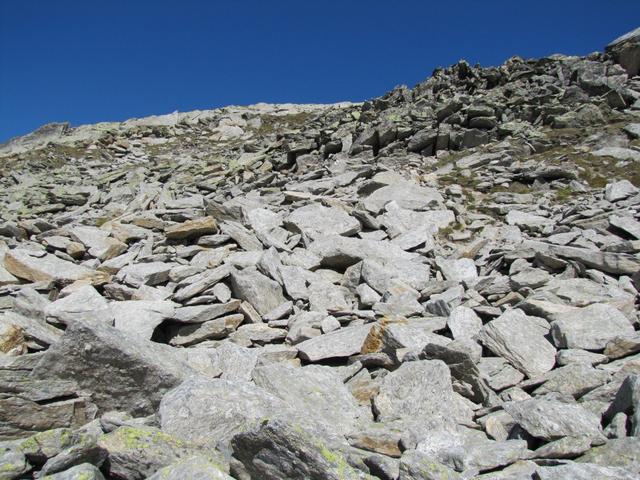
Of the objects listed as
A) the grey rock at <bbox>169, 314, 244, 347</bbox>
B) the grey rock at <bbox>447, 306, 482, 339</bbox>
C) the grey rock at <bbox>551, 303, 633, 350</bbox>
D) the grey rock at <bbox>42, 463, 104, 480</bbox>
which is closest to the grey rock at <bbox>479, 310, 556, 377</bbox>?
the grey rock at <bbox>551, 303, 633, 350</bbox>

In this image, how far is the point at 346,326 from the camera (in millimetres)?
10250

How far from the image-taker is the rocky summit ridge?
487cm

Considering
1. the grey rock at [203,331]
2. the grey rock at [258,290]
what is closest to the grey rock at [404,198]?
the grey rock at [258,290]

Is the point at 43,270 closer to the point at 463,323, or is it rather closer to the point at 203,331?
the point at 203,331

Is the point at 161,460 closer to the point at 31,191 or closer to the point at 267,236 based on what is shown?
the point at 267,236

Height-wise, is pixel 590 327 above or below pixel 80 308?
below

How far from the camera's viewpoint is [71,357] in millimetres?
6895

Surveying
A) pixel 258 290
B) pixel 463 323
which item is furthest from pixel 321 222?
pixel 463 323

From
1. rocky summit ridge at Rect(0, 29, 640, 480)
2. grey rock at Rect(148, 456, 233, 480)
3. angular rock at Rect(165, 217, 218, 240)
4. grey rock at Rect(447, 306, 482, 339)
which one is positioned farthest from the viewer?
angular rock at Rect(165, 217, 218, 240)

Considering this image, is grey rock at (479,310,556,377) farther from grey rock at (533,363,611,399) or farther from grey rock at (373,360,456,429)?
grey rock at (373,360,456,429)

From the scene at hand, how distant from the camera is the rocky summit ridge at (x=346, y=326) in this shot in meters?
4.87

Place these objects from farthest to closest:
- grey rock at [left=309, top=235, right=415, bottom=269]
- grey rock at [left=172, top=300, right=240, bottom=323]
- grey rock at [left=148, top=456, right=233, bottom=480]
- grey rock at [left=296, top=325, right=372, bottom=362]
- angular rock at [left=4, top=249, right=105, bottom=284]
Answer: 1. grey rock at [left=309, top=235, right=415, bottom=269]
2. angular rock at [left=4, top=249, right=105, bottom=284]
3. grey rock at [left=172, top=300, right=240, bottom=323]
4. grey rock at [left=296, top=325, right=372, bottom=362]
5. grey rock at [left=148, top=456, right=233, bottom=480]

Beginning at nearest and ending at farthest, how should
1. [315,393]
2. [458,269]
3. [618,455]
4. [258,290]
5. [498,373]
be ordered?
[618,455] → [315,393] → [498,373] → [258,290] → [458,269]

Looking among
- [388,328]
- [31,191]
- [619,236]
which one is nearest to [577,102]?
[619,236]
